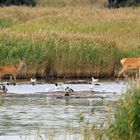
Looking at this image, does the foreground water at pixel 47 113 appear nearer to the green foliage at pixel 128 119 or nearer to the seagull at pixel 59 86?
the seagull at pixel 59 86

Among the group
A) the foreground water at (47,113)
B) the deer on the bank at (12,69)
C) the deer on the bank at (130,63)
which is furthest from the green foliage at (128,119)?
the deer on the bank at (130,63)

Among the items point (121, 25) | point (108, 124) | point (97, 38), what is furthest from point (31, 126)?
point (121, 25)

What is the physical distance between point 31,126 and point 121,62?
11650mm

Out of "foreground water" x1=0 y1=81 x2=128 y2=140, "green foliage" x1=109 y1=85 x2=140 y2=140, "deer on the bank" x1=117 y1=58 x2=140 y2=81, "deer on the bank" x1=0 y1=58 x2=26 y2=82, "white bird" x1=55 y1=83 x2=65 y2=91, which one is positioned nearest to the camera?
"green foliage" x1=109 y1=85 x2=140 y2=140

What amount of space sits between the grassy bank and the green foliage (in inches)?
668

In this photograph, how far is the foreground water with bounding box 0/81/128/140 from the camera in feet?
53.8

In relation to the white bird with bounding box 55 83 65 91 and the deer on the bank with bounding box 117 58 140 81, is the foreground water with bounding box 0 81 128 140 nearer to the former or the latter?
the white bird with bounding box 55 83 65 91

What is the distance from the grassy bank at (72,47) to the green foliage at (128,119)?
17.0 meters

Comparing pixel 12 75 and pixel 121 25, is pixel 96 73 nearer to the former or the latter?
pixel 12 75

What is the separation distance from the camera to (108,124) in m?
12.7

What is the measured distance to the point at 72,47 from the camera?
101ft

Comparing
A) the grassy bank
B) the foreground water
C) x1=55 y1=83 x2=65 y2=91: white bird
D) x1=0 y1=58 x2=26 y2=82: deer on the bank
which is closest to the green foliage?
the foreground water

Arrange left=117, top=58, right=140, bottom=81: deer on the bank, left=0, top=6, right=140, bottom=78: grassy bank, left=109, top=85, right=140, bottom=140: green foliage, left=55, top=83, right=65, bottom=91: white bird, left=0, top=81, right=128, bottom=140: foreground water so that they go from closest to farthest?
1. left=109, top=85, right=140, bottom=140: green foliage
2. left=0, top=81, right=128, bottom=140: foreground water
3. left=55, top=83, right=65, bottom=91: white bird
4. left=117, top=58, right=140, bottom=81: deer on the bank
5. left=0, top=6, right=140, bottom=78: grassy bank

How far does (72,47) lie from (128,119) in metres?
18.8
